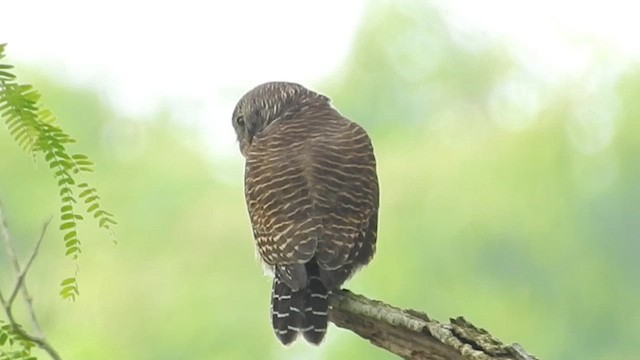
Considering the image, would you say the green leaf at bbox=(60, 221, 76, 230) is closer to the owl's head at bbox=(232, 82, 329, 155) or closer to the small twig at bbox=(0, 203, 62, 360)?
the small twig at bbox=(0, 203, 62, 360)

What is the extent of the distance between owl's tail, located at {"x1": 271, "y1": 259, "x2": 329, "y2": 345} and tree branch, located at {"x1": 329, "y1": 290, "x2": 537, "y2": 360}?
0.23 metres

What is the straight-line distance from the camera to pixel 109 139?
12875mm

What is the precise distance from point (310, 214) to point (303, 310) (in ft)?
0.91

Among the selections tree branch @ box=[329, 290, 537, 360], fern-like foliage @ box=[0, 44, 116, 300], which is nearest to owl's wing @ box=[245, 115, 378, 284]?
tree branch @ box=[329, 290, 537, 360]

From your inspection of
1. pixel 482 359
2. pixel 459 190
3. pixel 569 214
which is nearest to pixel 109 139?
pixel 459 190

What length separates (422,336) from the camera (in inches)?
110

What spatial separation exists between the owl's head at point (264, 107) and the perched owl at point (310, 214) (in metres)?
0.42

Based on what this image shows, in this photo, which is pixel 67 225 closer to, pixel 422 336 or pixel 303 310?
pixel 422 336

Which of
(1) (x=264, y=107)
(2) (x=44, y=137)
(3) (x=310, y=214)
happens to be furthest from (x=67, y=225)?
(1) (x=264, y=107)

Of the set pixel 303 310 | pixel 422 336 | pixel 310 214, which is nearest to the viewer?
pixel 422 336

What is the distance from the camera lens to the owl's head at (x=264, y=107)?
458cm

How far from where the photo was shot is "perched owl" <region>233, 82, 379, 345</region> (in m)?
3.61

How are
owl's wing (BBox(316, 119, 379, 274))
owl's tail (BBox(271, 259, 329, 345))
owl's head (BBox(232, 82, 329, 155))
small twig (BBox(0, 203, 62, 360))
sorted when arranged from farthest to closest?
owl's head (BBox(232, 82, 329, 155)) → owl's wing (BBox(316, 119, 379, 274)) → owl's tail (BBox(271, 259, 329, 345)) → small twig (BBox(0, 203, 62, 360))

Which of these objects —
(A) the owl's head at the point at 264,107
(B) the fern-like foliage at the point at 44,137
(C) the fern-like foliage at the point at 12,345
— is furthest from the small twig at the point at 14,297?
(A) the owl's head at the point at 264,107
